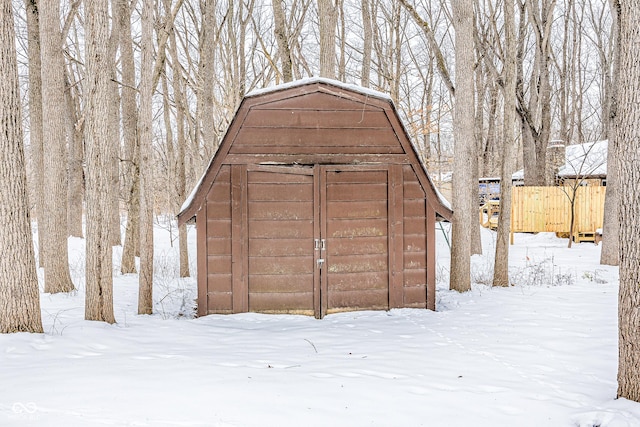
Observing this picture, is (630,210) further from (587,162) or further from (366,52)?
(587,162)

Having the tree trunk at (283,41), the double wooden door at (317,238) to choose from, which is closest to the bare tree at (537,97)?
the tree trunk at (283,41)

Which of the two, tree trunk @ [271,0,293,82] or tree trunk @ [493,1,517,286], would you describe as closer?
tree trunk @ [493,1,517,286]

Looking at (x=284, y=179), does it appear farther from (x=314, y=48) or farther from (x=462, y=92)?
(x=314, y=48)

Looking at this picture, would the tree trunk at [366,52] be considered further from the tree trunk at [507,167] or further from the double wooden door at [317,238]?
the double wooden door at [317,238]

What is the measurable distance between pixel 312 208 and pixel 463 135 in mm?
3622

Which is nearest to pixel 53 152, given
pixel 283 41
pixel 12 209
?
pixel 12 209

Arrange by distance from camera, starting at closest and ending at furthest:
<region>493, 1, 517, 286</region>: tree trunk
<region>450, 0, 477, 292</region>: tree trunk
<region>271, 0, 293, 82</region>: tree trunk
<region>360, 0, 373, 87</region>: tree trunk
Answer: <region>450, 0, 477, 292</region>: tree trunk < <region>493, 1, 517, 286</region>: tree trunk < <region>271, 0, 293, 82</region>: tree trunk < <region>360, 0, 373, 87</region>: tree trunk

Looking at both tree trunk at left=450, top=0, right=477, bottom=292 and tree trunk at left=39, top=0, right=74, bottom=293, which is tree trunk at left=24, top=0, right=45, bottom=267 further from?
tree trunk at left=450, top=0, right=477, bottom=292

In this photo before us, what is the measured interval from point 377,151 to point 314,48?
60.1 ft

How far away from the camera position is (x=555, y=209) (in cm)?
1828

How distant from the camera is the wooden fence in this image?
17.6m

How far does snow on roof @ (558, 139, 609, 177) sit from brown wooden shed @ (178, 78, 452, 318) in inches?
593

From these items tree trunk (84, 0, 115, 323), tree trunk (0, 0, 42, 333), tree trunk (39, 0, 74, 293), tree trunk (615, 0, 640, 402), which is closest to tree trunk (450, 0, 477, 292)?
tree trunk (615, 0, 640, 402)

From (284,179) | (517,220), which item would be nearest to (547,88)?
(517,220)
